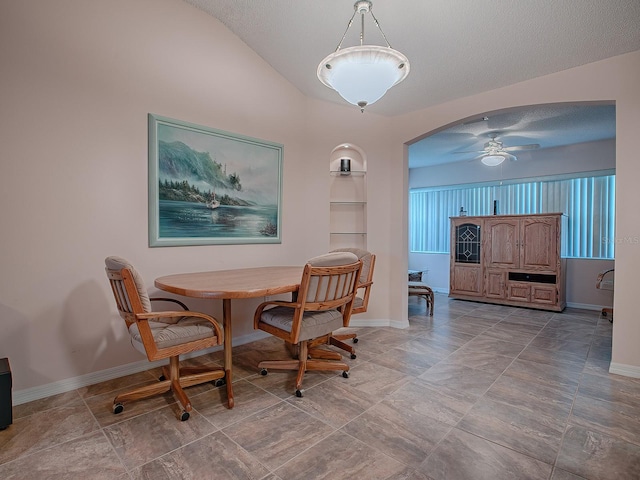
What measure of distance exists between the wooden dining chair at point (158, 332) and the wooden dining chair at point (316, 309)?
1.42 feet

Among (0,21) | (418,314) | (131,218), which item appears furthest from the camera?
(418,314)

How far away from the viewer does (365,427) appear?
1.91 m

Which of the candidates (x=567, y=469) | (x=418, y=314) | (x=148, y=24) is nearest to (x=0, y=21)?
(x=148, y=24)

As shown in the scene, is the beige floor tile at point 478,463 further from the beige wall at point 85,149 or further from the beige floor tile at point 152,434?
the beige wall at point 85,149

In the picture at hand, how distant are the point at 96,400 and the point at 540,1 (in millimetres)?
4030

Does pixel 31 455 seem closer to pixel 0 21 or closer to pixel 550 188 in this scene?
pixel 0 21

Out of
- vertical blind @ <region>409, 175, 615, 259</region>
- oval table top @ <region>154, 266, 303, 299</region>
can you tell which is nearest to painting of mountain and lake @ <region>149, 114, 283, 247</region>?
oval table top @ <region>154, 266, 303, 299</region>

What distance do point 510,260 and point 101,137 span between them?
18.7 ft

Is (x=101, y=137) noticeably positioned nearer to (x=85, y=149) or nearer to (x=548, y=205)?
(x=85, y=149)

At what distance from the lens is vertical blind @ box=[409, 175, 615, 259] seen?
5098 millimetres

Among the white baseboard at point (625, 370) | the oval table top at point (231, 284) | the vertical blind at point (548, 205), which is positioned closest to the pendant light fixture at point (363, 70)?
the oval table top at point (231, 284)

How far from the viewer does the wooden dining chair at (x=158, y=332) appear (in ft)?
5.99

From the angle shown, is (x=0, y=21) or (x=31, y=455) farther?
(x=0, y=21)

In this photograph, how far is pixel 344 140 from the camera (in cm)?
399
